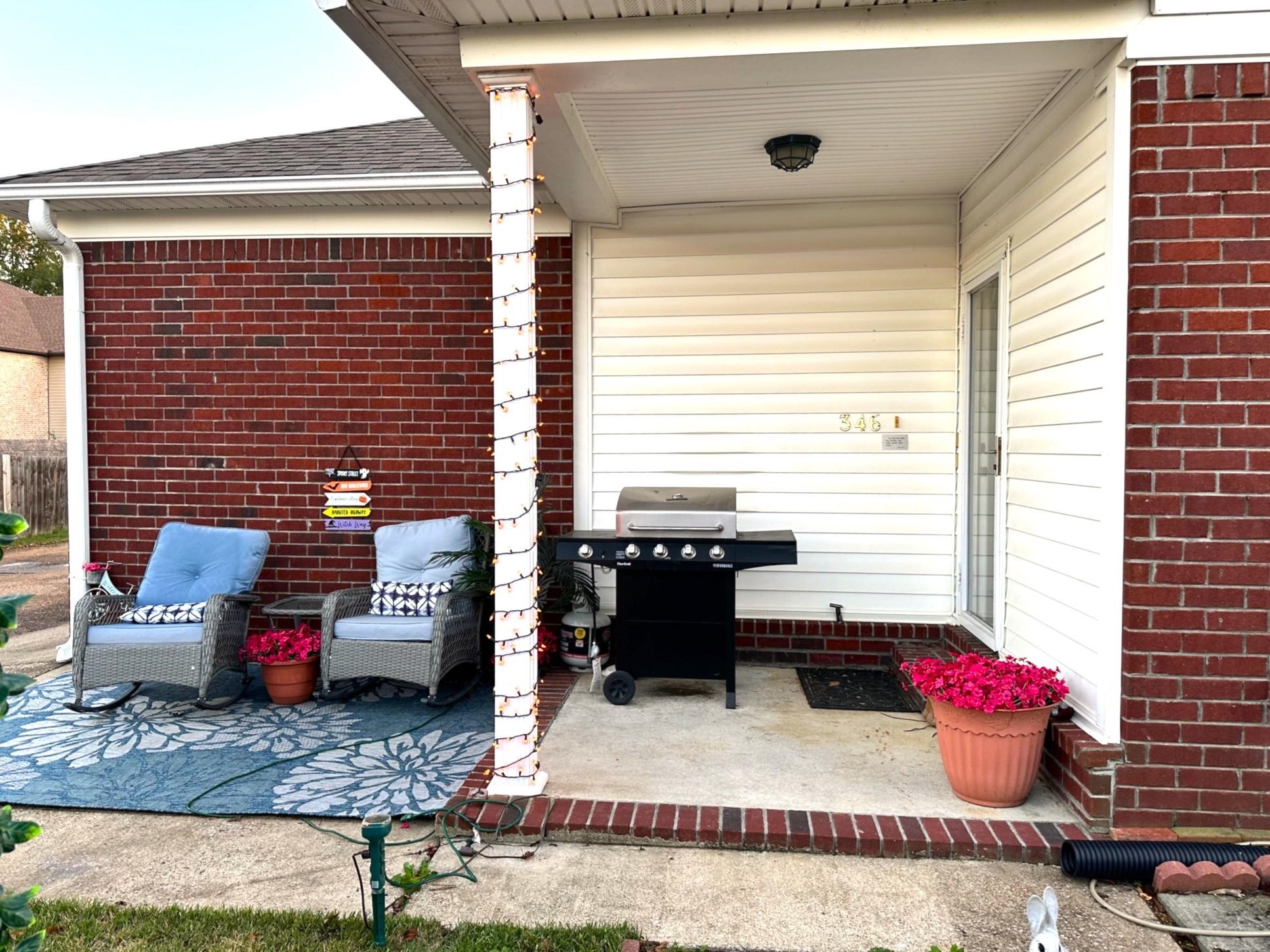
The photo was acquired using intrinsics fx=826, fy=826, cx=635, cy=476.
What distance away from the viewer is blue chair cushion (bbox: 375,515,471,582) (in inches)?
185

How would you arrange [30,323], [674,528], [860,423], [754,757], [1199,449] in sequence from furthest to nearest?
1. [30,323]
2. [860,423]
3. [674,528]
4. [754,757]
5. [1199,449]

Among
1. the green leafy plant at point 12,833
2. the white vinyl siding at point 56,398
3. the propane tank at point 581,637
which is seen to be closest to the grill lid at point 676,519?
the propane tank at point 581,637

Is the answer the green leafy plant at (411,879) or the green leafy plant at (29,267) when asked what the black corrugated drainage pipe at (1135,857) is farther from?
the green leafy plant at (29,267)

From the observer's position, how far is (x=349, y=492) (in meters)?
5.09

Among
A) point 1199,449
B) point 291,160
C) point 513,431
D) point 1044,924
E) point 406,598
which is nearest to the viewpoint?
point 1044,924

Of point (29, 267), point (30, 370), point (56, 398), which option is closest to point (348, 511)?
point (30, 370)

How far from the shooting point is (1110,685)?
9.13ft

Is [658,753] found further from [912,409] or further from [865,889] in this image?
[912,409]

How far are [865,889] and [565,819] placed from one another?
Result: 993 millimetres

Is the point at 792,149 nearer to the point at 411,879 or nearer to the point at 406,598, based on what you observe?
the point at 406,598

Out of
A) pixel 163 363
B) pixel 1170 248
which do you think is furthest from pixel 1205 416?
pixel 163 363

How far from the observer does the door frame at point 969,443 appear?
3906 mm

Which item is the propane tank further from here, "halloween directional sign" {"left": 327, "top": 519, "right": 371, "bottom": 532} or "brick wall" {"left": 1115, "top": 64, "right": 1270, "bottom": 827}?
"brick wall" {"left": 1115, "top": 64, "right": 1270, "bottom": 827}

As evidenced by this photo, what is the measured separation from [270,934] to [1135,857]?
256cm
